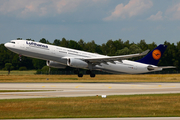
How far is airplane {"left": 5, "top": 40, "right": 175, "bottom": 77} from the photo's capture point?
49.7 meters

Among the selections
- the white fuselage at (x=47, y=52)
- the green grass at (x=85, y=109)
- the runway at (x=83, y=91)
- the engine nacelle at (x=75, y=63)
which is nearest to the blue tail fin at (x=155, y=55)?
the white fuselage at (x=47, y=52)

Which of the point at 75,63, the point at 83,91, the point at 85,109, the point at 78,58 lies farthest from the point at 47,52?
the point at 85,109

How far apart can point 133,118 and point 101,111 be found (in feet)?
10.4

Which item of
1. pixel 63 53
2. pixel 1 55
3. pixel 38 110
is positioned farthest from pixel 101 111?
pixel 1 55

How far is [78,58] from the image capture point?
5275 centimetres

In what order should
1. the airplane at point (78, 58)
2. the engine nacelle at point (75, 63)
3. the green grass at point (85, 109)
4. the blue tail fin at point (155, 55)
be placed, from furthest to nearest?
the blue tail fin at point (155, 55) → the engine nacelle at point (75, 63) → the airplane at point (78, 58) → the green grass at point (85, 109)

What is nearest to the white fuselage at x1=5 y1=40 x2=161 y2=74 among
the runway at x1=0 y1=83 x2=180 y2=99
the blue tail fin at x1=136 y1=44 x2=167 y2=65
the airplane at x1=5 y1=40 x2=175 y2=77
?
the airplane at x1=5 y1=40 x2=175 y2=77

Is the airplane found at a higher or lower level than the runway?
higher

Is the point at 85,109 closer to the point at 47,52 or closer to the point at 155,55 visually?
the point at 47,52

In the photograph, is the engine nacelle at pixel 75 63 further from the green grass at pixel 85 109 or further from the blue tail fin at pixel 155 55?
the green grass at pixel 85 109

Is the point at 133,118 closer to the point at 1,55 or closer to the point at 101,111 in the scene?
the point at 101,111

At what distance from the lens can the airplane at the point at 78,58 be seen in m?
49.7

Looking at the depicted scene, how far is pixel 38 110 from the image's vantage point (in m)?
18.3

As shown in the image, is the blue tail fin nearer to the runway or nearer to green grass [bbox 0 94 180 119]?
the runway
